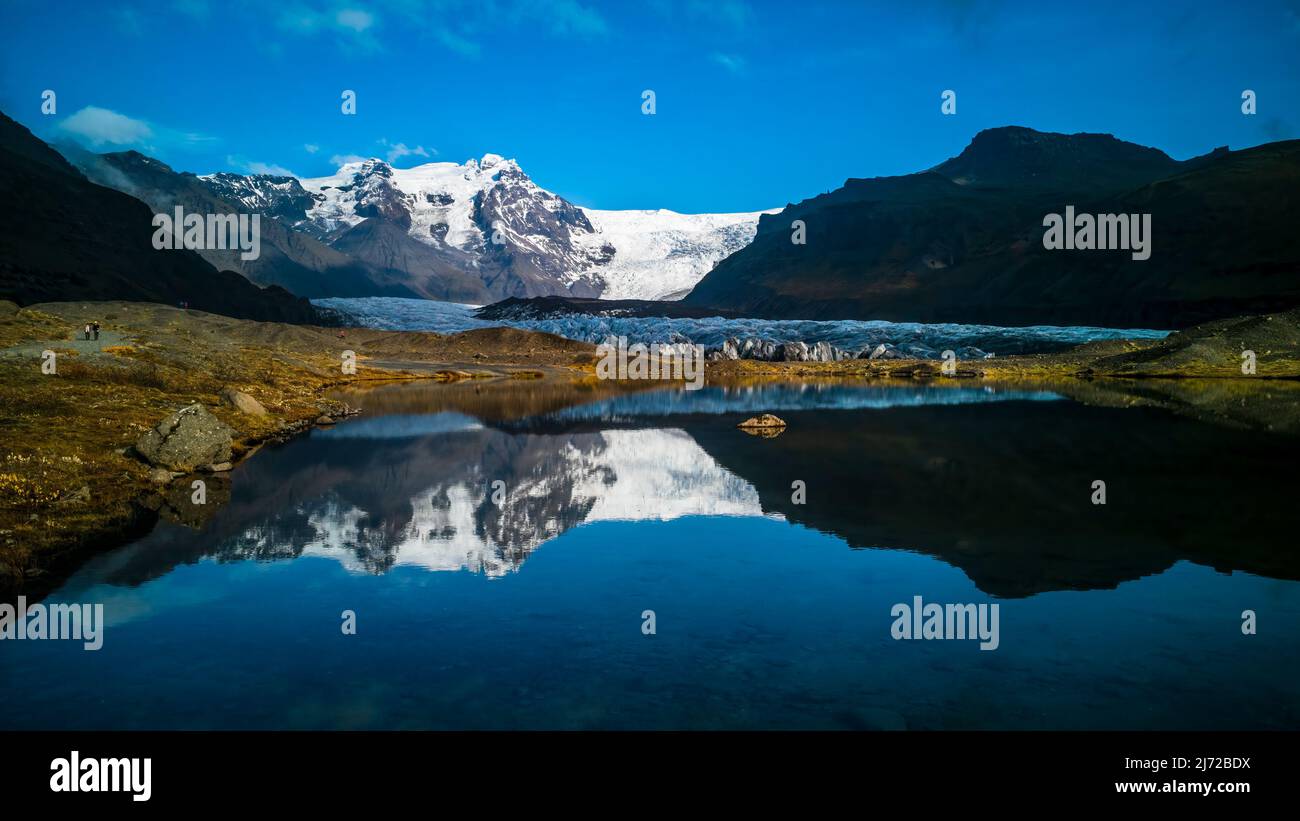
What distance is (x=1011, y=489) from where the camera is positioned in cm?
2691

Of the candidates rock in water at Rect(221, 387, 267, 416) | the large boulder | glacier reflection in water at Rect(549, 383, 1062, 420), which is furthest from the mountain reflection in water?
glacier reflection in water at Rect(549, 383, 1062, 420)

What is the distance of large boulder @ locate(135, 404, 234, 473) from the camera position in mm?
27891

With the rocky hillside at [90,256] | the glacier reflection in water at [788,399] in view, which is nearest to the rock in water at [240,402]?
the glacier reflection in water at [788,399]

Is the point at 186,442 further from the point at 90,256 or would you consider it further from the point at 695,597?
the point at 90,256

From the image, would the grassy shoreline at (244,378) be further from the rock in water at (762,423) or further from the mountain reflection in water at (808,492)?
the rock in water at (762,423)

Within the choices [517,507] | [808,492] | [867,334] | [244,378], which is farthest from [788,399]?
[867,334]

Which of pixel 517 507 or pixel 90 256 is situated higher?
pixel 90 256

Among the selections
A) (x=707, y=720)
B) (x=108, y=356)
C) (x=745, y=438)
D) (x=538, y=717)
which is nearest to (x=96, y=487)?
(x=538, y=717)

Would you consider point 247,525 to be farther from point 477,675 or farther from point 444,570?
point 477,675

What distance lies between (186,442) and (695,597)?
2178 cm

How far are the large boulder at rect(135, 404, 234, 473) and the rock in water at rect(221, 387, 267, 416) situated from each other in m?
13.5

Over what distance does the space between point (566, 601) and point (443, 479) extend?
16.0m

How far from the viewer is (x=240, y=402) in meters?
43.5

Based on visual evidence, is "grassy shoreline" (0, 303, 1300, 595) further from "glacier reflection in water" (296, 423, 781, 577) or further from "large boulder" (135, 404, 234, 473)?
"glacier reflection in water" (296, 423, 781, 577)
